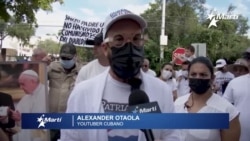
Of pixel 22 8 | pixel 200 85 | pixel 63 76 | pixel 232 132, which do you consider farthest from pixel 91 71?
pixel 22 8

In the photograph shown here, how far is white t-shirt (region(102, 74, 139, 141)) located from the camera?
2357 millimetres

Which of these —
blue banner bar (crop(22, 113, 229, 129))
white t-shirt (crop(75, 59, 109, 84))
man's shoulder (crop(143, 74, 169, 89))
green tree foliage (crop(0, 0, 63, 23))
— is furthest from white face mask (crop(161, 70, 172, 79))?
green tree foliage (crop(0, 0, 63, 23))

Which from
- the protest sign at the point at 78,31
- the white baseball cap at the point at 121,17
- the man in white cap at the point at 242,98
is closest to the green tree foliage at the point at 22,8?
the protest sign at the point at 78,31

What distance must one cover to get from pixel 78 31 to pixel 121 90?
22.1 ft

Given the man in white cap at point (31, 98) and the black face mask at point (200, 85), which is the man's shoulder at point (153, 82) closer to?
the man in white cap at point (31, 98)

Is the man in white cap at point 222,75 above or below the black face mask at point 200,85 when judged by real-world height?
below

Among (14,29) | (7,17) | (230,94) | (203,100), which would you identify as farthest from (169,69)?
(14,29)

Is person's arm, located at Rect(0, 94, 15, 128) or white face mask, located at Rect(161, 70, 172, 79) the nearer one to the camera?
person's arm, located at Rect(0, 94, 15, 128)

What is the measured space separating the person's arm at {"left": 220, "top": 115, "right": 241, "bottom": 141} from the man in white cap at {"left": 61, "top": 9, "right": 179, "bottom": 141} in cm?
131

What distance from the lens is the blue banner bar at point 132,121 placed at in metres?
2.10

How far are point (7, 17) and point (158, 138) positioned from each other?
55.0 feet

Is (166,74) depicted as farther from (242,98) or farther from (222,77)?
(242,98)

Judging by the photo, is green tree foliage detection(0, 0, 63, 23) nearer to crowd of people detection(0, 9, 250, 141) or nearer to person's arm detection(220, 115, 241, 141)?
crowd of people detection(0, 9, 250, 141)

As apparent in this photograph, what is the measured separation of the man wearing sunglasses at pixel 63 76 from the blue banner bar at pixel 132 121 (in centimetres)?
383
